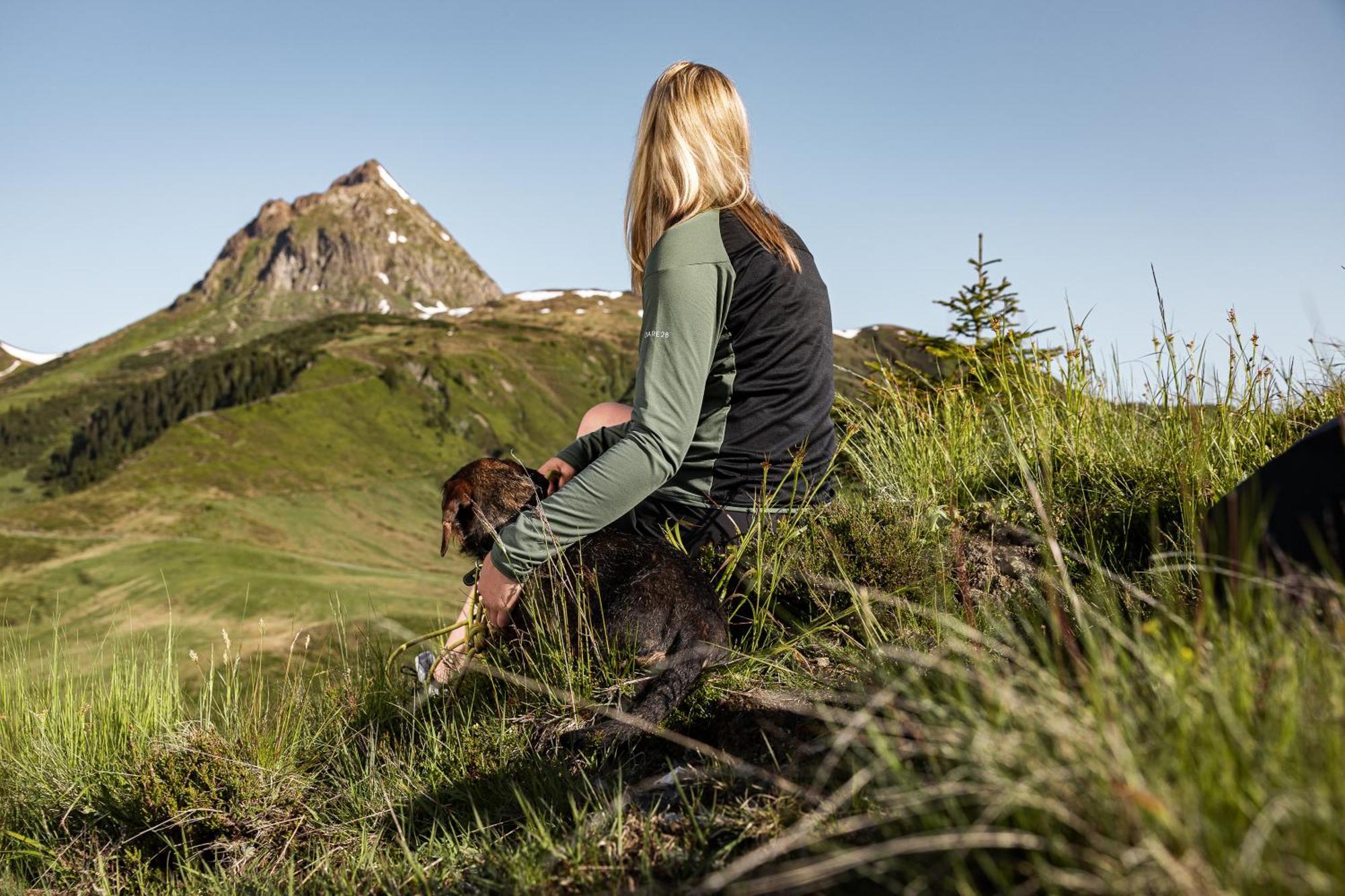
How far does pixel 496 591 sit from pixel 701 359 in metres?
1.19

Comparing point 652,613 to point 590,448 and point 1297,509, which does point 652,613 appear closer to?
point 590,448

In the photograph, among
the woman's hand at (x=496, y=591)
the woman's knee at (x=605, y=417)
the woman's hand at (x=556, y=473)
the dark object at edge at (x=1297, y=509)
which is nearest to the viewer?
the dark object at edge at (x=1297, y=509)

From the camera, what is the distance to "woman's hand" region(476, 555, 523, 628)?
3.26m

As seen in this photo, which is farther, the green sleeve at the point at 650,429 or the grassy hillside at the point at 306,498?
the grassy hillside at the point at 306,498

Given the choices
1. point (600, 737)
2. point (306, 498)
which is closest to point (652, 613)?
point (600, 737)

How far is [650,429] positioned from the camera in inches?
122

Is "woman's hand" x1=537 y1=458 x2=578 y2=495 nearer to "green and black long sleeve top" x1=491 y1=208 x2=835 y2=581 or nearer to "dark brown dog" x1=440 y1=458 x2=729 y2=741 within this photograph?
"green and black long sleeve top" x1=491 y1=208 x2=835 y2=581

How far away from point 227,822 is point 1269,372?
4.69 m

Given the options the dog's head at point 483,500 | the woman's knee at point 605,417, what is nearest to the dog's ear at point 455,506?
the dog's head at point 483,500

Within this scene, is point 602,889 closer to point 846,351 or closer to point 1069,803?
point 1069,803

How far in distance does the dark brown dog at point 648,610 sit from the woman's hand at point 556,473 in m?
0.79

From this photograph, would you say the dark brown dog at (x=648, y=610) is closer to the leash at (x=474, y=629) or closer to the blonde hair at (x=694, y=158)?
the leash at (x=474, y=629)

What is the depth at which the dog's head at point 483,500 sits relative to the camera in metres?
3.79

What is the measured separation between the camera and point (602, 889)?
2025mm
